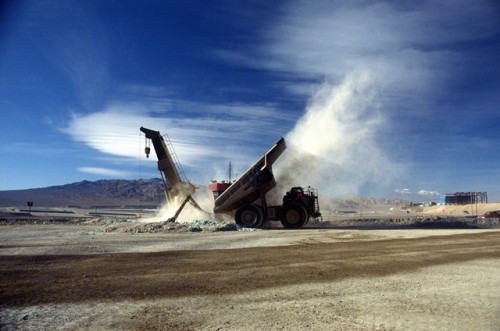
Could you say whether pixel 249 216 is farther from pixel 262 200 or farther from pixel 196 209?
pixel 196 209

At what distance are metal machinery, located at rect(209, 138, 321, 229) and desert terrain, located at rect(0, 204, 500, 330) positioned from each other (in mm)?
12471

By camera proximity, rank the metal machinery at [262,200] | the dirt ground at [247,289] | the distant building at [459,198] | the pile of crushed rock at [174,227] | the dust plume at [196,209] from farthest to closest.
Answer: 1. the distant building at [459,198]
2. the dust plume at [196,209]
3. the metal machinery at [262,200]
4. the pile of crushed rock at [174,227]
5. the dirt ground at [247,289]

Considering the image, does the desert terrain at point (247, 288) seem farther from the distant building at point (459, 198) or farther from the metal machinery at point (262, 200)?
the distant building at point (459, 198)

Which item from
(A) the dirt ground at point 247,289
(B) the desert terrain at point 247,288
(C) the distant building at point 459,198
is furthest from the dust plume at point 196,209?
(C) the distant building at point 459,198

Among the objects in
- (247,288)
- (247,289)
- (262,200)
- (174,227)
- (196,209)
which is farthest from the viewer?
(196,209)

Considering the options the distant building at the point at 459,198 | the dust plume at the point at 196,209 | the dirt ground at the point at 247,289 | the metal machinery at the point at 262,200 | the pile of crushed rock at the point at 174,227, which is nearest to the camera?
the dirt ground at the point at 247,289

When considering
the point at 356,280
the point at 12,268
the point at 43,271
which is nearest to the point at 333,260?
the point at 356,280

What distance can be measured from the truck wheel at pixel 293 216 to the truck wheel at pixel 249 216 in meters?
1.71

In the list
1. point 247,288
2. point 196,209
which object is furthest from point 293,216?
point 247,288

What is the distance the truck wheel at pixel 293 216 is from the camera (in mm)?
29656

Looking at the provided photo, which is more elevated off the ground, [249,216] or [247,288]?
[249,216]

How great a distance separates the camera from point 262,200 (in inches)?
1174

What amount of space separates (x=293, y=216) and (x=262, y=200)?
2.53m

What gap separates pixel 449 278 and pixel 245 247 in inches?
348
